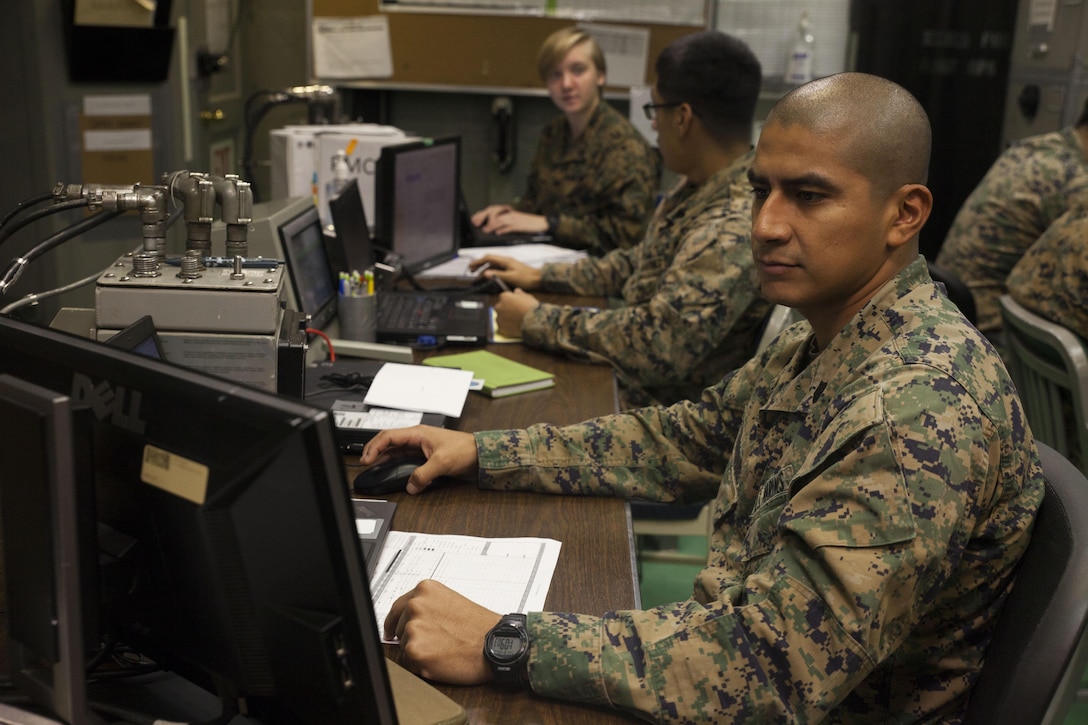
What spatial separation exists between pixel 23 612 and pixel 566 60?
3.27 meters

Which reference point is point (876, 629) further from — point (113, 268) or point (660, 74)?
point (660, 74)

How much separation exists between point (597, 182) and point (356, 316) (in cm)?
185

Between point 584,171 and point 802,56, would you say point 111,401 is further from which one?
point 802,56

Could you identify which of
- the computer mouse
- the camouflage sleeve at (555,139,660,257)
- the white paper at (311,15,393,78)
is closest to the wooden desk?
the computer mouse

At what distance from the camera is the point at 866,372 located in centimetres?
104

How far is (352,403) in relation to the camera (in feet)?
5.66

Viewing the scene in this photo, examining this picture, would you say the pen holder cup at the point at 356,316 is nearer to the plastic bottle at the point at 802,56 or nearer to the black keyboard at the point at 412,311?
the black keyboard at the point at 412,311

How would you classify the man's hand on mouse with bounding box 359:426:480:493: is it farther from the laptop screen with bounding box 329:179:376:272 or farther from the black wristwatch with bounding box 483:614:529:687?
the laptop screen with bounding box 329:179:376:272

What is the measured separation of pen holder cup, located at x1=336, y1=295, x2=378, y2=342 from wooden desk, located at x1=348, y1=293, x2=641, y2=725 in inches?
14.8

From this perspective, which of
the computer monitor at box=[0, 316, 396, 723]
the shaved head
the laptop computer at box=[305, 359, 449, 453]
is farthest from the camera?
the laptop computer at box=[305, 359, 449, 453]

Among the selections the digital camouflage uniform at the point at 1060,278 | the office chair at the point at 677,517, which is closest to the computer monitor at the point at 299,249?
the office chair at the point at 677,517

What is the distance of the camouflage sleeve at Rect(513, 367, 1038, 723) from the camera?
912mm

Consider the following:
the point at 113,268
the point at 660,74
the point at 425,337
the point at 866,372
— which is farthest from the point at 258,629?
the point at 660,74

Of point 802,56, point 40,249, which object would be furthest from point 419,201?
point 802,56
